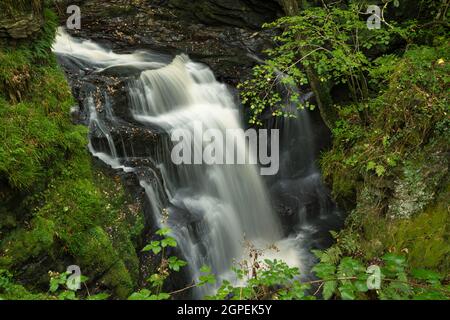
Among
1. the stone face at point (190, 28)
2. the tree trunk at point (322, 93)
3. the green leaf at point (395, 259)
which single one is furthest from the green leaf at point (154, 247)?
the stone face at point (190, 28)

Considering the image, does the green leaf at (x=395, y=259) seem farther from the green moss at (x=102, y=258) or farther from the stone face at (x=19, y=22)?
the stone face at (x=19, y=22)

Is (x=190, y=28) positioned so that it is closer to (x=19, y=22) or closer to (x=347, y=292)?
(x=19, y=22)

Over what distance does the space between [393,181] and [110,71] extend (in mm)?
6046

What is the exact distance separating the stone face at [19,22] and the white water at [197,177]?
1786mm

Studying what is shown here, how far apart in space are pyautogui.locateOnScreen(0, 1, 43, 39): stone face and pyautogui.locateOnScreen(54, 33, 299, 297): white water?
179cm

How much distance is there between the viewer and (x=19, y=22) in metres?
5.57

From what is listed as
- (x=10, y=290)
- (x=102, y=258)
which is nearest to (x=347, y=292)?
(x=10, y=290)

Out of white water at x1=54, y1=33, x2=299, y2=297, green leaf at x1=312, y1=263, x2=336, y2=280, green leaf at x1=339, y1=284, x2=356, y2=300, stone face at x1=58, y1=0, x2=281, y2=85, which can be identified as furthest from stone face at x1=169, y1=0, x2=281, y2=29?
green leaf at x1=339, y1=284, x2=356, y2=300

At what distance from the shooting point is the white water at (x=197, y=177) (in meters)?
6.89

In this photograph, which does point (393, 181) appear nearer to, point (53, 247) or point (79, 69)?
point (53, 247)

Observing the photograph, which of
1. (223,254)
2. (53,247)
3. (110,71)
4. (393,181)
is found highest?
(110,71)
